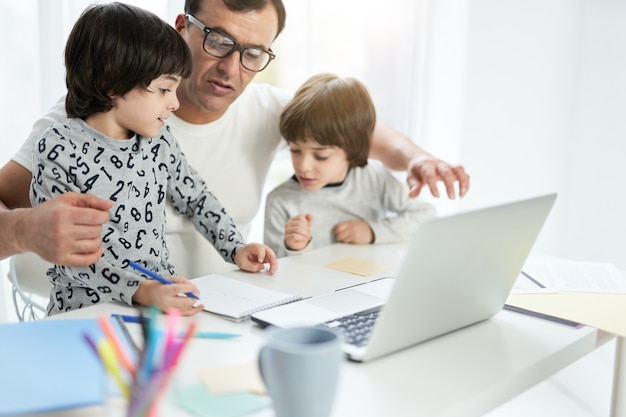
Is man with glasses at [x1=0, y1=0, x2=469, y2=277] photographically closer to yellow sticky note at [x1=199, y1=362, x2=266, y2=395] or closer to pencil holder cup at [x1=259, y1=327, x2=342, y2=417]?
yellow sticky note at [x1=199, y1=362, x2=266, y2=395]

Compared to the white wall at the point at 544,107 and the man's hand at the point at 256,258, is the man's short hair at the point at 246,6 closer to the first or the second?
the man's hand at the point at 256,258

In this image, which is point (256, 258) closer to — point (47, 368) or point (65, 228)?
point (65, 228)

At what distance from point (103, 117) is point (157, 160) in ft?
0.48

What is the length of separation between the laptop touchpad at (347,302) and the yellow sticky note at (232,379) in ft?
0.80

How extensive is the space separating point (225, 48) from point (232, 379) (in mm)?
985

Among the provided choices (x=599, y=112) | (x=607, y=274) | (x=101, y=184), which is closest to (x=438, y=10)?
(x=599, y=112)

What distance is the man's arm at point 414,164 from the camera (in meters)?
1.50

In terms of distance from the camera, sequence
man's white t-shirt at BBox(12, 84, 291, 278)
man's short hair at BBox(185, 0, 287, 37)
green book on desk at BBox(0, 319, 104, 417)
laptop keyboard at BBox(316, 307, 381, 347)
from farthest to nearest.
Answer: man's white t-shirt at BBox(12, 84, 291, 278) < man's short hair at BBox(185, 0, 287, 37) < laptop keyboard at BBox(316, 307, 381, 347) < green book on desk at BBox(0, 319, 104, 417)

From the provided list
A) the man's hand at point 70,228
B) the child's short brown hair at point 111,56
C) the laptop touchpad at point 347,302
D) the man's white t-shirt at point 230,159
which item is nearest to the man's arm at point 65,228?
the man's hand at point 70,228

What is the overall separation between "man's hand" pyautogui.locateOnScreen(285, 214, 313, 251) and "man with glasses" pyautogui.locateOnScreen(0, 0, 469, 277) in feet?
0.80

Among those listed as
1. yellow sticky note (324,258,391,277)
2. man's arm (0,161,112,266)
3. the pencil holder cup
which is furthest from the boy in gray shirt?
the pencil holder cup

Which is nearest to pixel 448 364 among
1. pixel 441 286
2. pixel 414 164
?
pixel 441 286

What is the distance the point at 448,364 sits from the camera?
32.1 inches

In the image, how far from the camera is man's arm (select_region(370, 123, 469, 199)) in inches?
59.1
